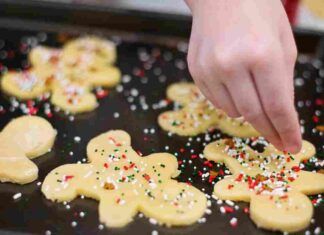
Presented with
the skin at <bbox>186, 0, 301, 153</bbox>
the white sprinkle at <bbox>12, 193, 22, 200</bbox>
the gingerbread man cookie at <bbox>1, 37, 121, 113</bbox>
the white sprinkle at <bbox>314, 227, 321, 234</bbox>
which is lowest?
the white sprinkle at <bbox>12, 193, 22, 200</bbox>

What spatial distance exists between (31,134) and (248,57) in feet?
2.11

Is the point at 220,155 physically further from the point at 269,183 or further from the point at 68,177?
the point at 68,177

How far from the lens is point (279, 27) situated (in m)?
1.21

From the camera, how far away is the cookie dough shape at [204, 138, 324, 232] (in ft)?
4.15

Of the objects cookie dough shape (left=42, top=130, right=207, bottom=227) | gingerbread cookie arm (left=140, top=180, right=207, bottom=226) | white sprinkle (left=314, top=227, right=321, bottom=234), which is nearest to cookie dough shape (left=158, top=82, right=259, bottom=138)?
cookie dough shape (left=42, top=130, right=207, bottom=227)

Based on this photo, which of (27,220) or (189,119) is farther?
(189,119)

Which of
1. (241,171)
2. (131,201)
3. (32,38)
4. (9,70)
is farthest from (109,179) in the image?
(32,38)

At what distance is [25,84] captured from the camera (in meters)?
1.74

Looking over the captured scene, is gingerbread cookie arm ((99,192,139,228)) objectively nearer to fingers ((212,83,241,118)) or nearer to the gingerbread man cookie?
fingers ((212,83,241,118))

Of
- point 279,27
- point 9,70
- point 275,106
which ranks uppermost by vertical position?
point 279,27

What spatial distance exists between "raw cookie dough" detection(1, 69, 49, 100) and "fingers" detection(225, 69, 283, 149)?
705 mm

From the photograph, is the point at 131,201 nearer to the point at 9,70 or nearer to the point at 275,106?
the point at 275,106

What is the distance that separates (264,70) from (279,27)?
4.2 inches

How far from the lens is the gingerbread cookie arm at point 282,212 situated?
1.25 metres
